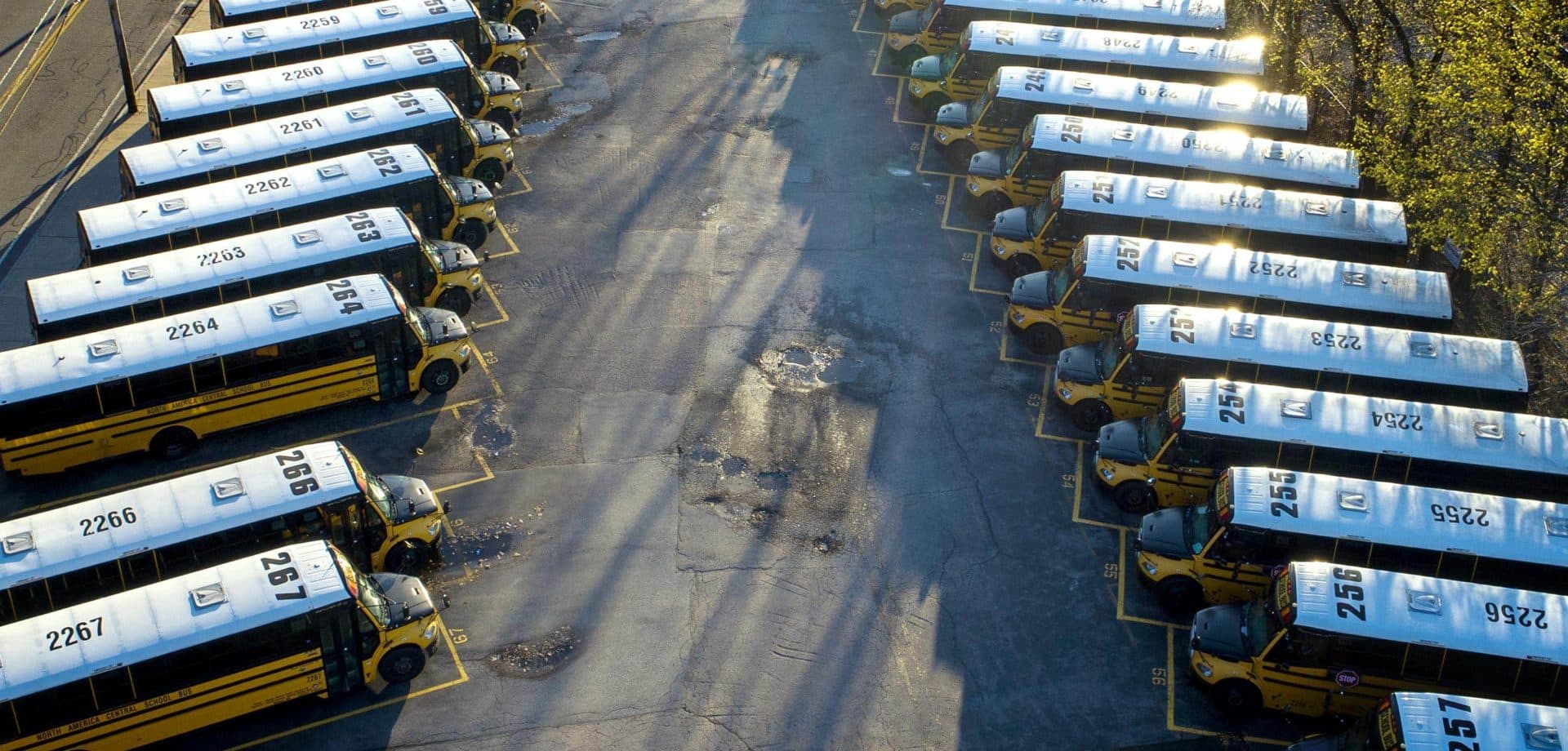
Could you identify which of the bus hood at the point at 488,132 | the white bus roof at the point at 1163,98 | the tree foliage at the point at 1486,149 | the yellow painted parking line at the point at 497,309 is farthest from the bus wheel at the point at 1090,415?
the bus hood at the point at 488,132

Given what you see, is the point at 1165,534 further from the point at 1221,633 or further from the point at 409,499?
the point at 409,499

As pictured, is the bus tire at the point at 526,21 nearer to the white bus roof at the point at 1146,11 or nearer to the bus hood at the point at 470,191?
the bus hood at the point at 470,191

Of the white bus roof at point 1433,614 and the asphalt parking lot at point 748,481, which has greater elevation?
the white bus roof at point 1433,614

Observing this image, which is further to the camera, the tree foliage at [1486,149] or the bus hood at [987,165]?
the bus hood at [987,165]

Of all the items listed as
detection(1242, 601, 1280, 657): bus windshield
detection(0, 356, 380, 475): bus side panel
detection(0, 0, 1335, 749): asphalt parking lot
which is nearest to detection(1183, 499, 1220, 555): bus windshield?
detection(1242, 601, 1280, 657): bus windshield

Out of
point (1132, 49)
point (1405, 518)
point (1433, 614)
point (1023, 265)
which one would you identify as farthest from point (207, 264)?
point (1433, 614)

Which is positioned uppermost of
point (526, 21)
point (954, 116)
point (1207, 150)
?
point (1207, 150)
